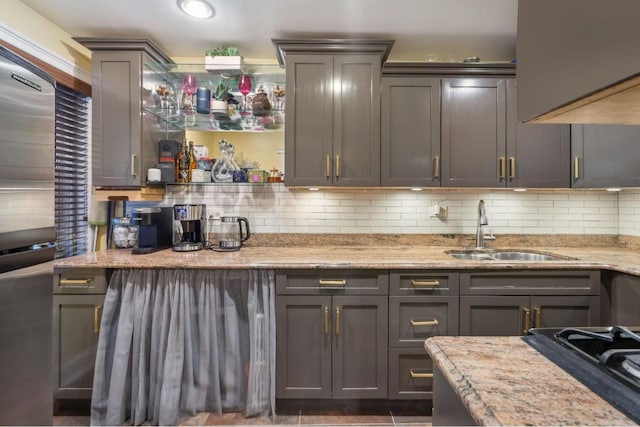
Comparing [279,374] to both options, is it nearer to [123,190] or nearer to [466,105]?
[123,190]

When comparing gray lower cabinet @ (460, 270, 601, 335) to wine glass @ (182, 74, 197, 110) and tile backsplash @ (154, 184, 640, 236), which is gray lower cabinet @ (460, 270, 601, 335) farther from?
wine glass @ (182, 74, 197, 110)

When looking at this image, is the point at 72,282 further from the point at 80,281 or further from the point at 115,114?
the point at 115,114

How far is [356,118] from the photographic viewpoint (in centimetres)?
224

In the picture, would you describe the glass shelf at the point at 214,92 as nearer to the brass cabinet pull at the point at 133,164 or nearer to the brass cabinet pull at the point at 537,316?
the brass cabinet pull at the point at 133,164

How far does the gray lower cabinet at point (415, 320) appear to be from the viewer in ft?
6.20

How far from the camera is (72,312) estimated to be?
186 cm

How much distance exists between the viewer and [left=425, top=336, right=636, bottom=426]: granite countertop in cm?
48

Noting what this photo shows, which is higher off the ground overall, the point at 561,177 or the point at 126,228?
the point at 561,177

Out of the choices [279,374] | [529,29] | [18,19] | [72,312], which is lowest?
[279,374]

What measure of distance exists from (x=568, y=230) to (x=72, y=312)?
3.61m

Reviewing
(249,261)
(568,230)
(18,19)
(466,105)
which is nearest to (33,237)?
(249,261)

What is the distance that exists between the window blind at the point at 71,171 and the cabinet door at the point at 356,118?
196 cm

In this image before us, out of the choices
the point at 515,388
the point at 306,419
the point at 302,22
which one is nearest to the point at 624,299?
the point at 515,388

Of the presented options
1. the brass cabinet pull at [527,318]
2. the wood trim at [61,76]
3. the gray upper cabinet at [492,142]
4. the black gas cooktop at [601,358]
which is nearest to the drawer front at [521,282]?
the brass cabinet pull at [527,318]
